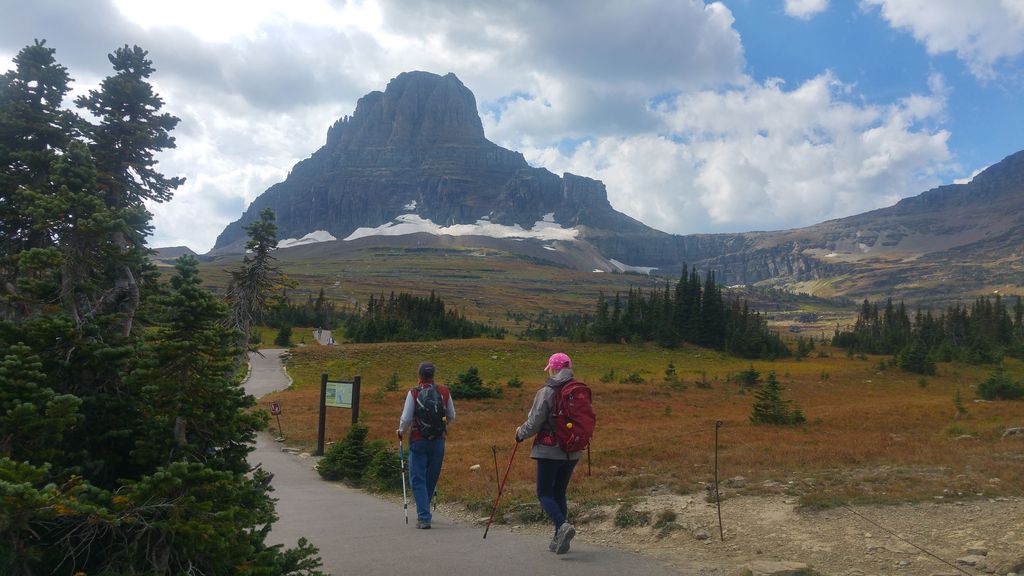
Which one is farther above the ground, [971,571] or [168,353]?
[168,353]

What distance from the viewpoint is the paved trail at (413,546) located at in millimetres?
6160

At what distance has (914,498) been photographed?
8.09 m

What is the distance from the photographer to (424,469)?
8344mm

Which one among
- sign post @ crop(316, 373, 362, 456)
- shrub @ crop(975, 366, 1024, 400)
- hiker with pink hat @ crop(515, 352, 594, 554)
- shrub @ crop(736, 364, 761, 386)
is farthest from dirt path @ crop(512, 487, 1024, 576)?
shrub @ crop(736, 364, 761, 386)

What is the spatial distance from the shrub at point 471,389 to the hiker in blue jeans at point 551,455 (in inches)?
844

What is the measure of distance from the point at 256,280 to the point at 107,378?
9.40 metres

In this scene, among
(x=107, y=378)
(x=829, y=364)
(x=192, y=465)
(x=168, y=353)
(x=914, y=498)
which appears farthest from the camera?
(x=829, y=364)

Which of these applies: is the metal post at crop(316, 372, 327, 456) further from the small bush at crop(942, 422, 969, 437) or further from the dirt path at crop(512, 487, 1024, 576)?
the small bush at crop(942, 422, 969, 437)

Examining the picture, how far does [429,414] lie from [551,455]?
2.18 meters

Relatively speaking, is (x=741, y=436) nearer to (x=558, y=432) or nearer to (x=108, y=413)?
(x=558, y=432)

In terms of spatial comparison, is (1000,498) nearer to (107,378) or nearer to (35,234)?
(107,378)

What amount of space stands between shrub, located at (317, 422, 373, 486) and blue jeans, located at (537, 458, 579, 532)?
603cm

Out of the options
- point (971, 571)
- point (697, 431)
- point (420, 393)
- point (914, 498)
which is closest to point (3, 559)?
point (420, 393)

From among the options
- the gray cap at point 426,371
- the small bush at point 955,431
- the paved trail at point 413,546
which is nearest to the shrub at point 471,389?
the small bush at point 955,431
